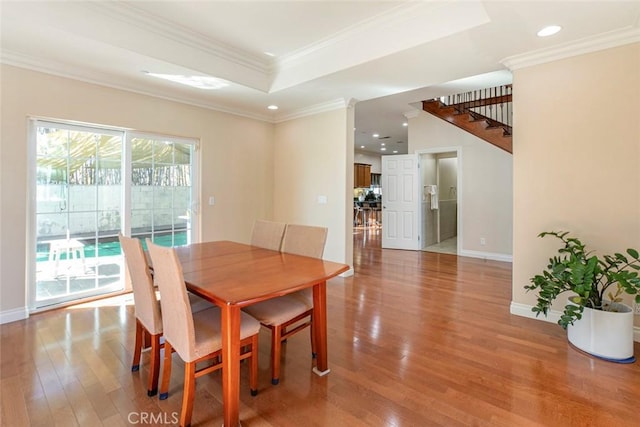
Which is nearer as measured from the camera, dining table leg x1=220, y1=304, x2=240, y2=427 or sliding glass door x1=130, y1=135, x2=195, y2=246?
dining table leg x1=220, y1=304, x2=240, y2=427

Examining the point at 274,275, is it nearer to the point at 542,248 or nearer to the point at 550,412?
the point at 550,412

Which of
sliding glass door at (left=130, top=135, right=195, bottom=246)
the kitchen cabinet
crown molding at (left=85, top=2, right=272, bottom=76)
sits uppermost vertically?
crown molding at (left=85, top=2, right=272, bottom=76)

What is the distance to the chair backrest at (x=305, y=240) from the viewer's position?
2.52 metres

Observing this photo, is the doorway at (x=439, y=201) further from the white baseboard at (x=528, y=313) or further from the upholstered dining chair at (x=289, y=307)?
the upholstered dining chair at (x=289, y=307)

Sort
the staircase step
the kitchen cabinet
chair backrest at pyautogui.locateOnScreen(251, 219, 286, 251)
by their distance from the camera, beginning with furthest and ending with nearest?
the kitchen cabinet
the staircase step
chair backrest at pyautogui.locateOnScreen(251, 219, 286, 251)

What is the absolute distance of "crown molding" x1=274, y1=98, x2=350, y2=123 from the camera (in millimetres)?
4330

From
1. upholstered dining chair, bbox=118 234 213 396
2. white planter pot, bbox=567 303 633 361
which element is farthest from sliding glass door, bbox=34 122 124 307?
white planter pot, bbox=567 303 633 361

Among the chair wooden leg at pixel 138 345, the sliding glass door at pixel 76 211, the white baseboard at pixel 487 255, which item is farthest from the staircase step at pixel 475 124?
the chair wooden leg at pixel 138 345

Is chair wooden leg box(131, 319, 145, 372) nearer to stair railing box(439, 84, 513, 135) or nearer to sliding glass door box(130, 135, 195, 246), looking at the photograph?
sliding glass door box(130, 135, 195, 246)

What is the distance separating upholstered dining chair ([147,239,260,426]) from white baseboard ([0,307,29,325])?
7.56 feet

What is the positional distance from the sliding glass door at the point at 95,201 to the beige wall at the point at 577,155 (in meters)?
4.10

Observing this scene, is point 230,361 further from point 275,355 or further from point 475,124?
point 475,124

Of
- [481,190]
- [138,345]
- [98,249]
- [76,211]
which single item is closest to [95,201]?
[76,211]

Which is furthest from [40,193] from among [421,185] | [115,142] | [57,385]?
[421,185]
